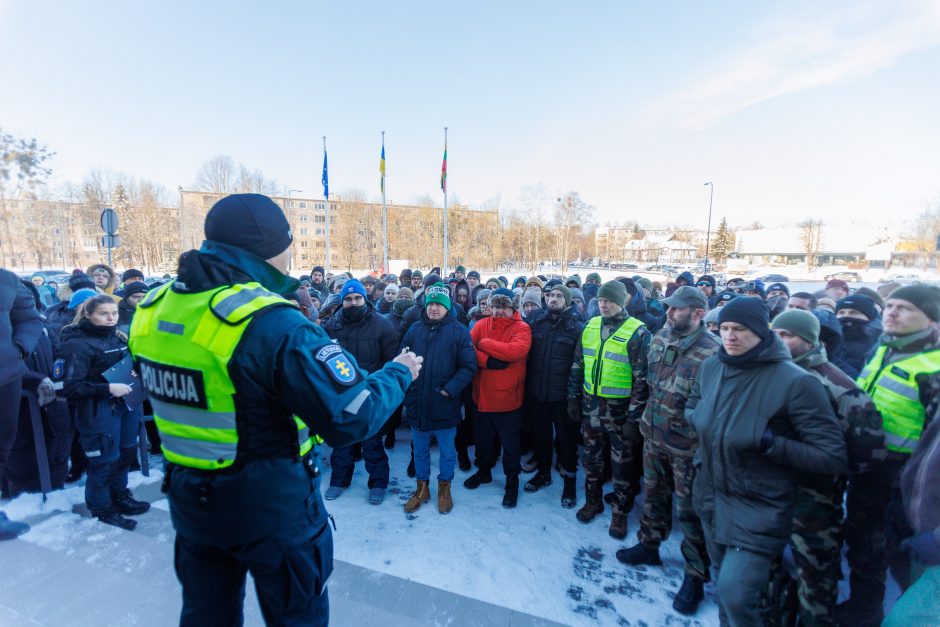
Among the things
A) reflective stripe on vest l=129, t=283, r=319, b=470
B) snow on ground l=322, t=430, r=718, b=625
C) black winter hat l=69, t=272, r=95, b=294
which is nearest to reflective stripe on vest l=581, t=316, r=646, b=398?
snow on ground l=322, t=430, r=718, b=625

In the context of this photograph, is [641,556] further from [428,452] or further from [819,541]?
[428,452]

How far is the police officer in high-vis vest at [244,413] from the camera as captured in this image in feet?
4.67

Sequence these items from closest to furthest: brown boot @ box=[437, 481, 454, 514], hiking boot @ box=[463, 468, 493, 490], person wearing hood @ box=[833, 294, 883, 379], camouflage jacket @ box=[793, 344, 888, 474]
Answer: camouflage jacket @ box=[793, 344, 888, 474] → person wearing hood @ box=[833, 294, 883, 379] → brown boot @ box=[437, 481, 454, 514] → hiking boot @ box=[463, 468, 493, 490]

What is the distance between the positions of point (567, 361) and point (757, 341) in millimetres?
2104

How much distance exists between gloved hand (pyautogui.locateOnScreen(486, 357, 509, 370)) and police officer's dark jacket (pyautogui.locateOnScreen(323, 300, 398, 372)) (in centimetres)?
96

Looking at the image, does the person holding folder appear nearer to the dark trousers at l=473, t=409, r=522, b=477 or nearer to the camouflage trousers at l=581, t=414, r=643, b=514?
the dark trousers at l=473, t=409, r=522, b=477

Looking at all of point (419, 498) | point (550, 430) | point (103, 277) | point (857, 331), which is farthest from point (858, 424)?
point (103, 277)

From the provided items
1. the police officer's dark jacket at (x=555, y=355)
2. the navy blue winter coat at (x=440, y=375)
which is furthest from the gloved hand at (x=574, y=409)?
the navy blue winter coat at (x=440, y=375)

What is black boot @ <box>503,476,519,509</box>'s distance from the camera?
3.94 m

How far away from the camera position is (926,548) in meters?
1.34

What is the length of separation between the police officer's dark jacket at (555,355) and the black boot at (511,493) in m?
0.81

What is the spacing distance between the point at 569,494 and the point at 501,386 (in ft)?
3.82

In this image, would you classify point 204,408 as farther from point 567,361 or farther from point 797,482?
point 567,361

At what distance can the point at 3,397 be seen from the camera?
3.29 meters
